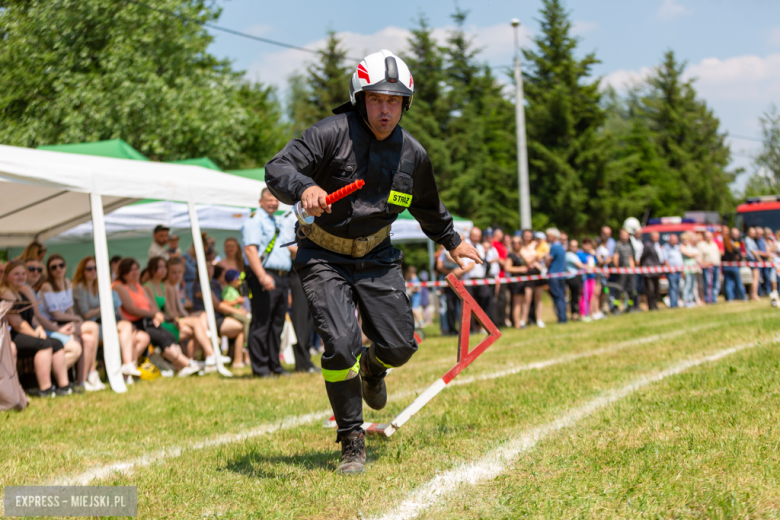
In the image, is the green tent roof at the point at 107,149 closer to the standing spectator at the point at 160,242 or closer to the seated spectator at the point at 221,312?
the standing spectator at the point at 160,242

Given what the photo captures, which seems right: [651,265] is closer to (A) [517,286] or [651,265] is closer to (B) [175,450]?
(A) [517,286]

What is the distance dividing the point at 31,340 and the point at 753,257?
1939 cm

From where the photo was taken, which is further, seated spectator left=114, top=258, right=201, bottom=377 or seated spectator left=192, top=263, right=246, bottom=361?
seated spectator left=192, top=263, right=246, bottom=361

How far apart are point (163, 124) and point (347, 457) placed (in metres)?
21.9

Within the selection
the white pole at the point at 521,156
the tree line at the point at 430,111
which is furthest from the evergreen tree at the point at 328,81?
the white pole at the point at 521,156

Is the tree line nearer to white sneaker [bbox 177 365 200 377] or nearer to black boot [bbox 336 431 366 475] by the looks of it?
white sneaker [bbox 177 365 200 377]

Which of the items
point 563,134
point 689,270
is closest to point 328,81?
point 563,134

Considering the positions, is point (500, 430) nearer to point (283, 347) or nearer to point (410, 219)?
point (283, 347)

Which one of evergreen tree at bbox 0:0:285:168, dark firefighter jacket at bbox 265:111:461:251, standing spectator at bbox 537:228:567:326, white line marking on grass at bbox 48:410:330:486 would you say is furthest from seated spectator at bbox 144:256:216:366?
evergreen tree at bbox 0:0:285:168

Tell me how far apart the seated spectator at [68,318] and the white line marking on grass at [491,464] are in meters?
5.62

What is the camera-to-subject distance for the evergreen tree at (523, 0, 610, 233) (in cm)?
4131

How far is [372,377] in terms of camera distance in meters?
4.74

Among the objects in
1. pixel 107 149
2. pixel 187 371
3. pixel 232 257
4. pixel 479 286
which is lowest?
pixel 187 371

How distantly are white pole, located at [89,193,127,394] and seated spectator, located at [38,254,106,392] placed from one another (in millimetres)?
351
